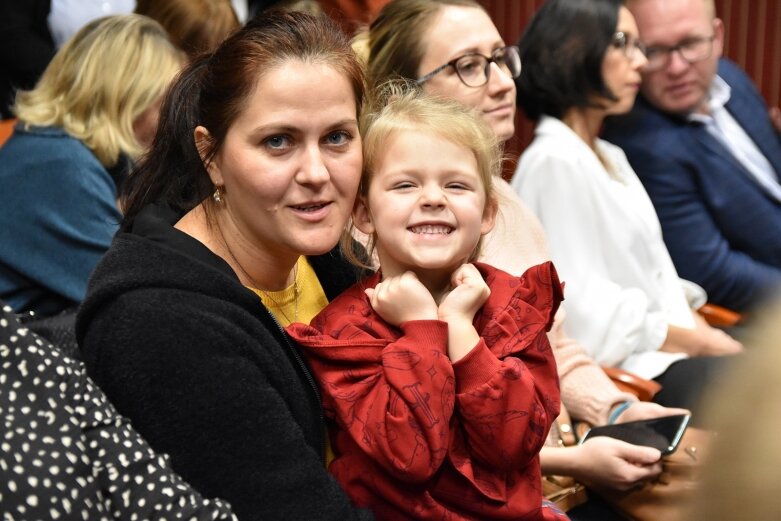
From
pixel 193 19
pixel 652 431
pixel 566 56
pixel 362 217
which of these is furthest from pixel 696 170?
pixel 362 217

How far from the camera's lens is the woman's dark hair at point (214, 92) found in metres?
1.77

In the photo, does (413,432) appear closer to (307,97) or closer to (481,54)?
(307,97)

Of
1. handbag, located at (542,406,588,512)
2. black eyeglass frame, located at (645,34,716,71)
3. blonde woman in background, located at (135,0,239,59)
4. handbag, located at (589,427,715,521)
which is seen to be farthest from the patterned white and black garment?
black eyeglass frame, located at (645,34,716,71)

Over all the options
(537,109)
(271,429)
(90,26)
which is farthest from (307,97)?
(90,26)

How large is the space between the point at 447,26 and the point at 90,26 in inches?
50.8

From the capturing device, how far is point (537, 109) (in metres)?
3.31

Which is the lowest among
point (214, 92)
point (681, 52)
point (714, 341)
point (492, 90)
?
point (714, 341)

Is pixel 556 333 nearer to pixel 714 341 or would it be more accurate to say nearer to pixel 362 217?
pixel 714 341

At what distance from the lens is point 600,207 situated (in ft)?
9.94

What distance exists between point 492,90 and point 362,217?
104cm

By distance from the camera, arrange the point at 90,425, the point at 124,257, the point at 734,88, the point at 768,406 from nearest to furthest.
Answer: the point at 768,406 → the point at 90,425 → the point at 124,257 → the point at 734,88

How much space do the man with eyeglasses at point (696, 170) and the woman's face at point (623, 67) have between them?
0.29 metres

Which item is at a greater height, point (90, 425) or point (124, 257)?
point (124, 257)

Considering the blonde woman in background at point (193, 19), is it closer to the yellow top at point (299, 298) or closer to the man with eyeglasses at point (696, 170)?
the man with eyeglasses at point (696, 170)
